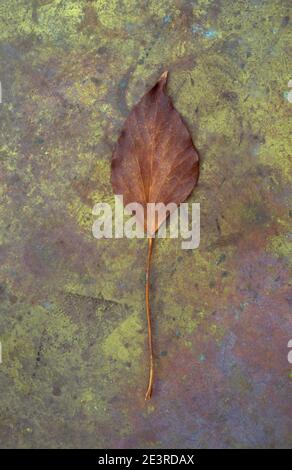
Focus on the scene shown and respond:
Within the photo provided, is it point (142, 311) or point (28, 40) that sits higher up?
point (28, 40)

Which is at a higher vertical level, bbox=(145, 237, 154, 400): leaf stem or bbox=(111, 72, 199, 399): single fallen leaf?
bbox=(111, 72, 199, 399): single fallen leaf

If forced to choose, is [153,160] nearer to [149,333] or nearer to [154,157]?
[154,157]
